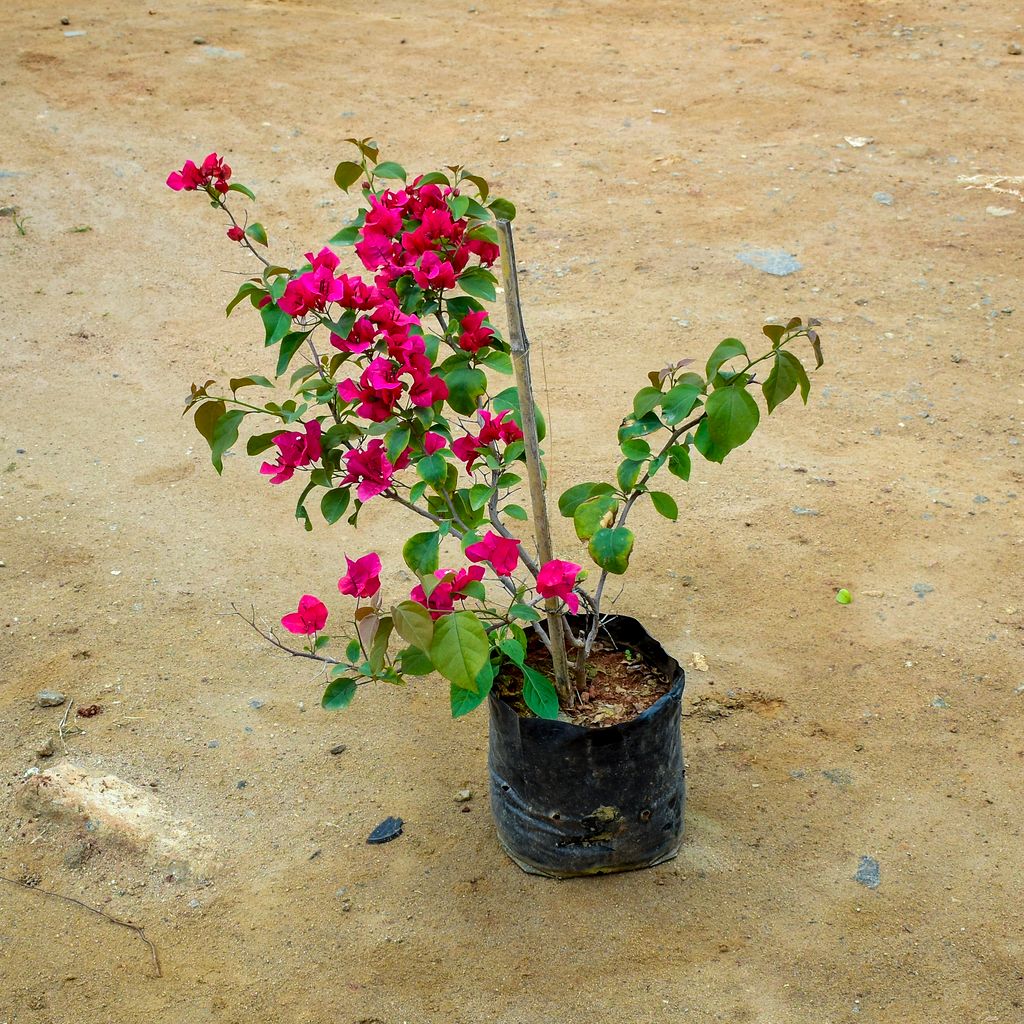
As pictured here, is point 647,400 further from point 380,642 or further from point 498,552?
point 380,642

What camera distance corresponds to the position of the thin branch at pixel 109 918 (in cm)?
213

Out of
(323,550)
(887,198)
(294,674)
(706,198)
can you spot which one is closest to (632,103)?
(706,198)

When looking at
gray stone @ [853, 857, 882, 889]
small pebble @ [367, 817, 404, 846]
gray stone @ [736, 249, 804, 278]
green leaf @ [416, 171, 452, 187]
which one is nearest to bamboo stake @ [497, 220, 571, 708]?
green leaf @ [416, 171, 452, 187]

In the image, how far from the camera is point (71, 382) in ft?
13.8

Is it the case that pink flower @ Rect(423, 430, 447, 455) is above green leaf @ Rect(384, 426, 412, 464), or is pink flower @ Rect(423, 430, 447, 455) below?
below

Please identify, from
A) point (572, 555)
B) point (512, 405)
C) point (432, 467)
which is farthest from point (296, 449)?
point (572, 555)

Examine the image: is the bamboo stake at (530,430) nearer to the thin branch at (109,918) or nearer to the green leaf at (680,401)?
the green leaf at (680,401)

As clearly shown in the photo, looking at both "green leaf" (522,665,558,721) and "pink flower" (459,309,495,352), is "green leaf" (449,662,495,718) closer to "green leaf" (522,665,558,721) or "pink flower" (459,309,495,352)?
"green leaf" (522,665,558,721)

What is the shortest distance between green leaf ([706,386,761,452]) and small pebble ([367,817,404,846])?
3.60 ft

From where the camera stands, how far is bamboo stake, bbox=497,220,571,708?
1.80 meters

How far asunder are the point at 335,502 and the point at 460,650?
15.2 inches

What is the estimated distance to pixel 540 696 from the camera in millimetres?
2010

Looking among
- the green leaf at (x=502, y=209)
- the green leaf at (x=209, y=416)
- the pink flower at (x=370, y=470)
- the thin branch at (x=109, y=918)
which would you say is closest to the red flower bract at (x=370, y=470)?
the pink flower at (x=370, y=470)

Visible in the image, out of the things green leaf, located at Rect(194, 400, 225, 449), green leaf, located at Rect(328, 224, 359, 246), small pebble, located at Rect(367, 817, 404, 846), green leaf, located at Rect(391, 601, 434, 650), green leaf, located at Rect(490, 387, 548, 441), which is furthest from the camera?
small pebble, located at Rect(367, 817, 404, 846)
